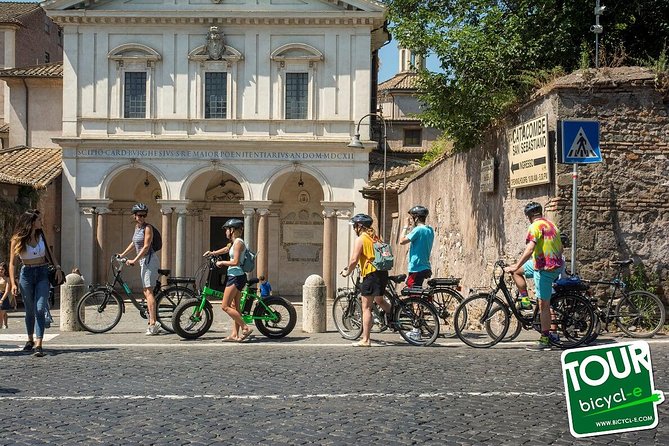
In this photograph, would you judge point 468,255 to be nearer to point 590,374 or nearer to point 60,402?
point 60,402

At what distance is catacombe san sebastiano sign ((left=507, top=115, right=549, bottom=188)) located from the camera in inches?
513

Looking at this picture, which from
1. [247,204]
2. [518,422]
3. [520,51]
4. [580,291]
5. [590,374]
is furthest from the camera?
[247,204]

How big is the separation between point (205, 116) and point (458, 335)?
75.8ft

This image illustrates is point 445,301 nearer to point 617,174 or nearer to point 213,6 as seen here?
point 617,174

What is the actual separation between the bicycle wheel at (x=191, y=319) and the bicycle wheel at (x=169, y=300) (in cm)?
58

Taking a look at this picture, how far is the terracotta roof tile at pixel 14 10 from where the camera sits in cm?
4362

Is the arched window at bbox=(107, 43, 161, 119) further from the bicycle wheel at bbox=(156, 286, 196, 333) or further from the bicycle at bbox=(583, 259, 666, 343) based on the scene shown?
the bicycle at bbox=(583, 259, 666, 343)

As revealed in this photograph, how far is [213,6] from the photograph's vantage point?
110 ft

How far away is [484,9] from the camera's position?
16.3 meters

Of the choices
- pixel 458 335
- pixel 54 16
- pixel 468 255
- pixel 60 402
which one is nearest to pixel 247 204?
pixel 54 16

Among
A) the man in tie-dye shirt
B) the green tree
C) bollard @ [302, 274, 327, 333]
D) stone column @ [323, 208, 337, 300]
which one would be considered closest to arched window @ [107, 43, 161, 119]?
stone column @ [323, 208, 337, 300]

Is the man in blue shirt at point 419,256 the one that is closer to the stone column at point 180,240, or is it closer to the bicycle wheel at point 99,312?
the bicycle wheel at point 99,312

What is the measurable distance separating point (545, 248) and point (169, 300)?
556 centimetres

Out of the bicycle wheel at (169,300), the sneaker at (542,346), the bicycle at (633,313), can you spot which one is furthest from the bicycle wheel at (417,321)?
the bicycle wheel at (169,300)
